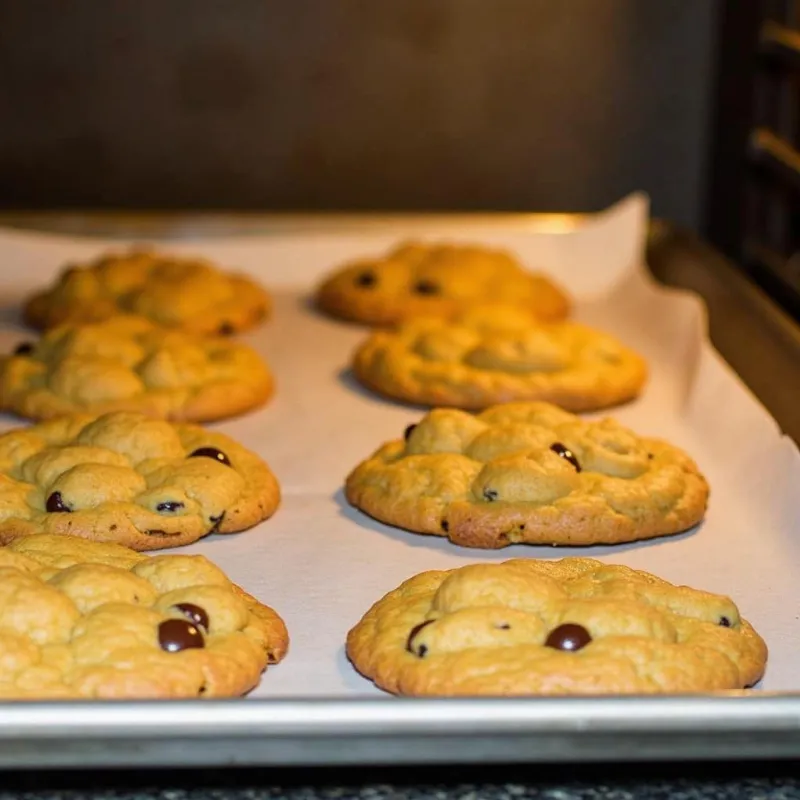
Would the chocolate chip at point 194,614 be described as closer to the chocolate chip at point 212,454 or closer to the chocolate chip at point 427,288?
the chocolate chip at point 212,454

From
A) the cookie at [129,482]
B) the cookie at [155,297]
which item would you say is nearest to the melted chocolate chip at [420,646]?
the cookie at [129,482]

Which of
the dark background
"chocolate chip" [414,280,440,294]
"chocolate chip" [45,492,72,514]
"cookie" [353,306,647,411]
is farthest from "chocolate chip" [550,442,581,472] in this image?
the dark background

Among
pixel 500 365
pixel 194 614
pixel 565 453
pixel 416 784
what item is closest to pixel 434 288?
pixel 500 365

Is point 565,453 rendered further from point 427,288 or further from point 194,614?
point 427,288

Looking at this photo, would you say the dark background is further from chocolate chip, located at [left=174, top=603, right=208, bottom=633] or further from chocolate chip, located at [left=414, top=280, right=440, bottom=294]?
chocolate chip, located at [left=174, top=603, right=208, bottom=633]

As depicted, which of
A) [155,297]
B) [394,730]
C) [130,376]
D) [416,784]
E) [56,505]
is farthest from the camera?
[155,297]
